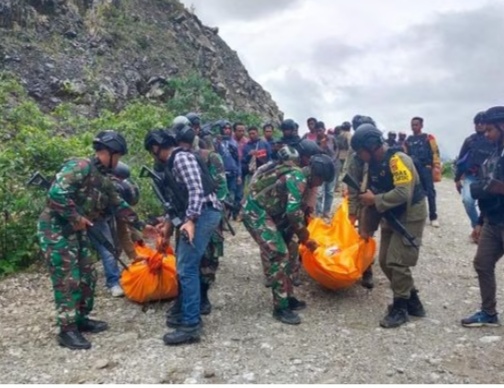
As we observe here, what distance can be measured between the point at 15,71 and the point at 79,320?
518 inches

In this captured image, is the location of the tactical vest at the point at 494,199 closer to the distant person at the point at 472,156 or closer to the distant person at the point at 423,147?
the distant person at the point at 472,156

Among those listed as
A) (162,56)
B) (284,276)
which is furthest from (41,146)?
(162,56)

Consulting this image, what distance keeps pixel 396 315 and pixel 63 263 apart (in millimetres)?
2752

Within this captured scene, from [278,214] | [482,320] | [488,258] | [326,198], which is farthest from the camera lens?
[326,198]

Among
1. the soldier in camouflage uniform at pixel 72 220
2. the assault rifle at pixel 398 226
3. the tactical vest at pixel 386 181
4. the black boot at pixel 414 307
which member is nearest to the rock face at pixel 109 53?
the soldier in camouflage uniform at pixel 72 220

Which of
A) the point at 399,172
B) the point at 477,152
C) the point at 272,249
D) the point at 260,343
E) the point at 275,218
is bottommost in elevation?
the point at 260,343

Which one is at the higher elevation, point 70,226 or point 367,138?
point 367,138

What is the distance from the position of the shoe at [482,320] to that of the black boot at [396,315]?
0.50 meters

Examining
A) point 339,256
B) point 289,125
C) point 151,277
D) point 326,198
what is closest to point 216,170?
point 151,277

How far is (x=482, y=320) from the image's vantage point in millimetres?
4555

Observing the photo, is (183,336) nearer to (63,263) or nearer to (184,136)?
(63,263)

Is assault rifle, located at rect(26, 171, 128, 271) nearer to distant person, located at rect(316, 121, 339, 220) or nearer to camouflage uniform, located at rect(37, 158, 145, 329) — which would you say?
camouflage uniform, located at rect(37, 158, 145, 329)

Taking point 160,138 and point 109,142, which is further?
point 160,138

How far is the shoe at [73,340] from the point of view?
410 cm
